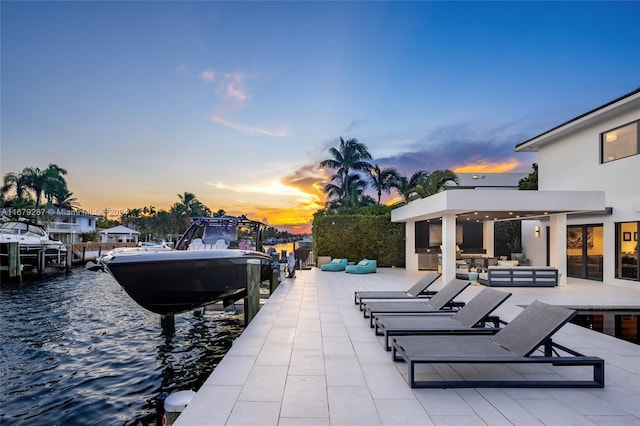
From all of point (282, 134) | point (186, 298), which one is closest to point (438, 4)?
point (282, 134)

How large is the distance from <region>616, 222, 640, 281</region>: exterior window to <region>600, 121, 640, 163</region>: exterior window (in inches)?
94.5

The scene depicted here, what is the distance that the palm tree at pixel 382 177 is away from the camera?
104 ft

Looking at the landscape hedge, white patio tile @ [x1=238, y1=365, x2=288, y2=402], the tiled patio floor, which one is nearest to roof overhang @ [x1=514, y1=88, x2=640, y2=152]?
the landscape hedge

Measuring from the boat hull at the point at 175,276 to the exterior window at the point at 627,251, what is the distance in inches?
507

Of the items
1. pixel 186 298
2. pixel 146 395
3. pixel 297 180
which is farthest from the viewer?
pixel 297 180

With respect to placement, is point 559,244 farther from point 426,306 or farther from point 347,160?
point 347,160

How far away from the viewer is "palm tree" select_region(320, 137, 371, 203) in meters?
30.8

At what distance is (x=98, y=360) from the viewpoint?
7059 millimetres

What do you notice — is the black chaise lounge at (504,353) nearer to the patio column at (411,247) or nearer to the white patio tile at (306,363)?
the white patio tile at (306,363)

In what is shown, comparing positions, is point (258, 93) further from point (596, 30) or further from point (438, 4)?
point (596, 30)

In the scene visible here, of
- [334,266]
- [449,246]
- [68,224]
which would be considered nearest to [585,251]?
[449,246]

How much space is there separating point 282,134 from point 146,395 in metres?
14.4

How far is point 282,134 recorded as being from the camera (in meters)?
18.2

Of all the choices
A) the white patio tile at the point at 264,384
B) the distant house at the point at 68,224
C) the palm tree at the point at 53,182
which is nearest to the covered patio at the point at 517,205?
the white patio tile at the point at 264,384
